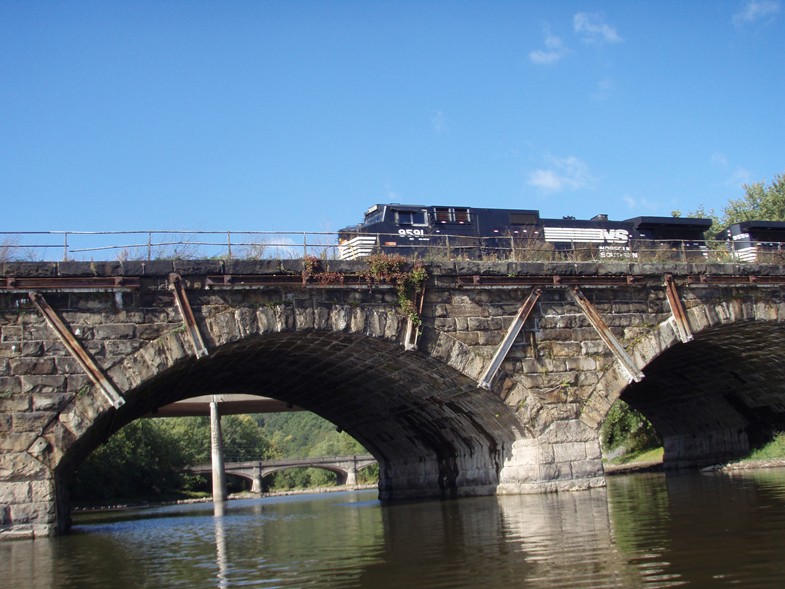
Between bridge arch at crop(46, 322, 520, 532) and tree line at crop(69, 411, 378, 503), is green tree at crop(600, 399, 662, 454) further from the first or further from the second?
bridge arch at crop(46, 322, 520, 532)

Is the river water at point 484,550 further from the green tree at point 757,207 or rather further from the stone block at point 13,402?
the green tree at point 757,207

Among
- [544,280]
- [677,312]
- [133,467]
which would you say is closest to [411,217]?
[544,280]

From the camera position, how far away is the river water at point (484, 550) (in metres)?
10.4

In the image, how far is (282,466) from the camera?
296 feet

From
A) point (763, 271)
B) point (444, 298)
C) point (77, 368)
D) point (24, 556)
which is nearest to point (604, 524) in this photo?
point (444, 298)

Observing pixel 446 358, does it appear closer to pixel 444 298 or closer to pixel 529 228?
pixel 444 298

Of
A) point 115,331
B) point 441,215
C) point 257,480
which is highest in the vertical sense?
point 441,215

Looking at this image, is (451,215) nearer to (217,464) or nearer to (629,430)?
(629,430)

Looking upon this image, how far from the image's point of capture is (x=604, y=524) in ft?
51.3

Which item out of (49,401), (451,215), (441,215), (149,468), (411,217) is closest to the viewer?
(49,401)

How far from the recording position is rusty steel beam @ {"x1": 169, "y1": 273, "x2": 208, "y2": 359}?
70.2ft

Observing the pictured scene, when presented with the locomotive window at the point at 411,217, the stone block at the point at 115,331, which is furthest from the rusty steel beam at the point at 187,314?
the locomotive window at the point at 411,217

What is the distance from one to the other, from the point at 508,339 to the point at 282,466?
70.1 metres

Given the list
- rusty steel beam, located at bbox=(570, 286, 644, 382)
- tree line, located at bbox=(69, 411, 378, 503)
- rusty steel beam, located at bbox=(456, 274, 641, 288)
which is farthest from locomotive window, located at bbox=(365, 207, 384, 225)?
tree line, located at bbox=(69, 411, 378, 503)
